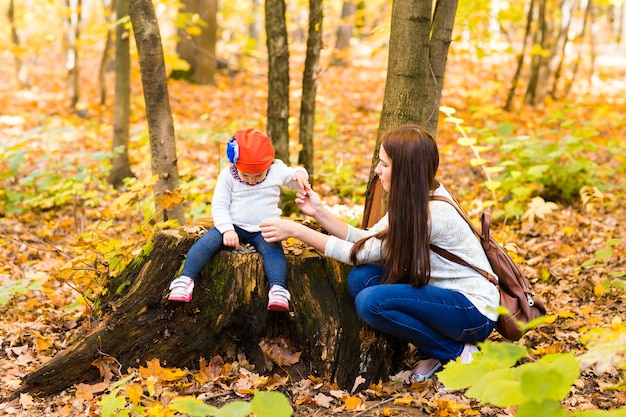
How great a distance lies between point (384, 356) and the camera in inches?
138

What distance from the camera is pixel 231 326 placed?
3416 mm

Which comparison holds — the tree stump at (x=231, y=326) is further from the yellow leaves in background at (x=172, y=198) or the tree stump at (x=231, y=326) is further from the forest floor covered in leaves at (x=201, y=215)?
the yellow leaves in background at (x=172, y=198)

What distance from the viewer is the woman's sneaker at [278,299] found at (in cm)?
315

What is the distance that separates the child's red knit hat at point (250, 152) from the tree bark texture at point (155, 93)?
3.78ft

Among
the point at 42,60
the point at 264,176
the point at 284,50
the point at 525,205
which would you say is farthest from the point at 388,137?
the point at 42,60

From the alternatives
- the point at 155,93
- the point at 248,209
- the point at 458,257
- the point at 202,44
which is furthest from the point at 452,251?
the point at 202,44

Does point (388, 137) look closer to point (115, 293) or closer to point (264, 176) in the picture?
point (264, 176)

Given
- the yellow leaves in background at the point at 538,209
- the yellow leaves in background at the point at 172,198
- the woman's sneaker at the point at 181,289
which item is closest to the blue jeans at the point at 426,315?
the woman's sneaker at the point at 181,289

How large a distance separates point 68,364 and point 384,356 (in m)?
1.87

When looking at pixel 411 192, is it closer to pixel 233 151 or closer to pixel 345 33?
pixel 233 151

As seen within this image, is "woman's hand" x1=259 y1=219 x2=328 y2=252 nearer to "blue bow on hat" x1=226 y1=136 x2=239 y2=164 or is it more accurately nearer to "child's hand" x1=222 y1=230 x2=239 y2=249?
"child's hand" x1=222 y1=230 x2=239 y2=249

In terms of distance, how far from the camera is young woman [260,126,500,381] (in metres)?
3.03

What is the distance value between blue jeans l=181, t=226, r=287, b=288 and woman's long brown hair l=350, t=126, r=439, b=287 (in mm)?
659

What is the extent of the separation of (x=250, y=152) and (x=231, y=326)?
3.43 ft
